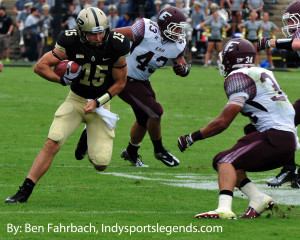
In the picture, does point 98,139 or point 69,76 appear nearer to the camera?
point 69,76

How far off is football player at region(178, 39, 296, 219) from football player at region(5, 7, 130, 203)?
1.18 meters

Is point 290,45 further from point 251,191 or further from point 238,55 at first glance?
point 251,191

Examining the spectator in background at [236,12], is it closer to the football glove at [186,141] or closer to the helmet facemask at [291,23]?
the helmet facemask at [291,23]

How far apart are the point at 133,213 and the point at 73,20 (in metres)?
20.4

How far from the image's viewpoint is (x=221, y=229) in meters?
5.76

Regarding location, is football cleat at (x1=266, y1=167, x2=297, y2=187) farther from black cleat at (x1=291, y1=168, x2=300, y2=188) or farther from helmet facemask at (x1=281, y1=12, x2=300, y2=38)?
helmet facemask at (x1=281, y1=12, x2=300, y2=38)

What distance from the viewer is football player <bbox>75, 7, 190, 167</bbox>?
362 inches

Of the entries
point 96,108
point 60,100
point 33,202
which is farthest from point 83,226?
point 60,100

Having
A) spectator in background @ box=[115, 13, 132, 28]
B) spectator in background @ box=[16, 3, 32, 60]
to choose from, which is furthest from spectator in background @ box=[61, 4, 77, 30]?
spectator in background @ box=[115, 13, 132, 28]

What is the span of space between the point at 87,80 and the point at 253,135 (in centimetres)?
171

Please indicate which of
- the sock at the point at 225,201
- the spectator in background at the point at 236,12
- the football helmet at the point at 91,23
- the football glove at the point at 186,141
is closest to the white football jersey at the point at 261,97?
the football glove at the point at 186,141

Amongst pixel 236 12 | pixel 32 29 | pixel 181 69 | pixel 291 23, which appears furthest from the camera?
pixel 32 29

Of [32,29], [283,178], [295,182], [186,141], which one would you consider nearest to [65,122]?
[186,141]

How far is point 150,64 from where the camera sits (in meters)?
9.38
